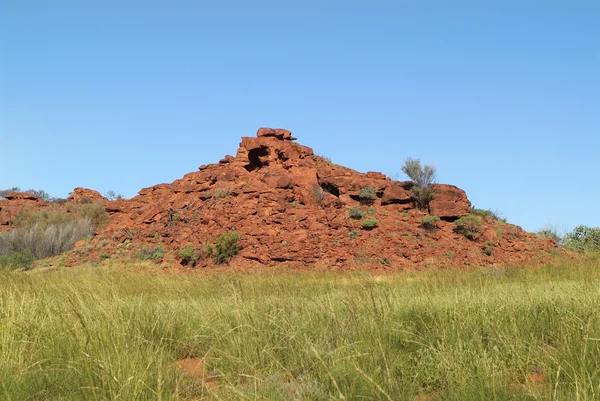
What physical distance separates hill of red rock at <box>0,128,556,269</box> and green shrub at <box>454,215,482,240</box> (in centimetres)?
28

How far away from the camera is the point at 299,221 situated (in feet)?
86.4

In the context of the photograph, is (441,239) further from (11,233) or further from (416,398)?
(11,233)

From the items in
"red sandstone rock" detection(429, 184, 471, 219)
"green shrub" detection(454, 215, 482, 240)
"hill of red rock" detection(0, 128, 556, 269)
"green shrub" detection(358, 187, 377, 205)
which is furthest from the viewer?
"green shrub" detection(358, 187, 377, 205)

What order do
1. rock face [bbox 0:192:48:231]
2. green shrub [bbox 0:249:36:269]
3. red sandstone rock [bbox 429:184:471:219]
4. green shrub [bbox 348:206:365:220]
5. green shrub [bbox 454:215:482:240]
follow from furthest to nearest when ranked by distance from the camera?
rock face [bbox 0:192:48:231]
green shrub [bbox 0:249:36:269]
red sandstone rock [bbox 429:184:471:219]
green shrub [bbox 348:206:365:220]
green shrub [bbox 454:215:482:240]

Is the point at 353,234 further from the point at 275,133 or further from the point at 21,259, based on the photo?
the point at 21,259

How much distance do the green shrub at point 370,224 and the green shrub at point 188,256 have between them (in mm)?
8219

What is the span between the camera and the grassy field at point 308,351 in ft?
12.7

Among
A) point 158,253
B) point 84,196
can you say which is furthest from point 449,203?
point 84,196

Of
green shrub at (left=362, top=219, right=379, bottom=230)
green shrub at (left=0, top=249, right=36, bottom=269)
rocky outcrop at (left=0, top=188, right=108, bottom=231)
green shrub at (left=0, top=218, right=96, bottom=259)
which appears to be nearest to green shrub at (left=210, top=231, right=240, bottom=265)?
green shrub at (left=362, top=219, right=379, bottom=230)

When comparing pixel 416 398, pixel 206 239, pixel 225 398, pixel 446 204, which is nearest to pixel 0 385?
pixel 225 398

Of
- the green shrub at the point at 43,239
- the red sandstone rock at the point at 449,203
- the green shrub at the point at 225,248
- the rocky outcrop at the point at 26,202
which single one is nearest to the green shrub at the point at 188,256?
the green shrub at the point at 225,248

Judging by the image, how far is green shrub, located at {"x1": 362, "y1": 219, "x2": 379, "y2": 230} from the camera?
2564 centimetres

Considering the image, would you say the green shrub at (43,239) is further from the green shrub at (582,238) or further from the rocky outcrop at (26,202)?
the green shrub at (582,238)

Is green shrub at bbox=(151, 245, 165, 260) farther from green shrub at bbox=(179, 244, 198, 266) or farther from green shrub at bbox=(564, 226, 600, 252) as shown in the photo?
green shrub at bbox=(564, 226, 600, 252)
